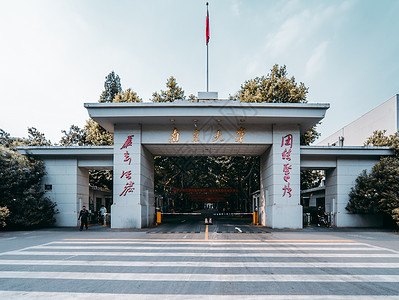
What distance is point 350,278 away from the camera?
6812 millimetres

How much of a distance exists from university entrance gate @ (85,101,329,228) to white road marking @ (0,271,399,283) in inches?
431


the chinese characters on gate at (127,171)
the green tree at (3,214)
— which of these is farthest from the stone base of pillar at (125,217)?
→ the green tree at (3,214)

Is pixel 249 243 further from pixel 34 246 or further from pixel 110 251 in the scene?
pixel 34 246

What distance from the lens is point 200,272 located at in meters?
7.26

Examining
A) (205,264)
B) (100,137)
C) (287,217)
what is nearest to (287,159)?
(287,217)

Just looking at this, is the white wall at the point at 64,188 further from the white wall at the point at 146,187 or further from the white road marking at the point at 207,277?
the white road marking at the point at 207,277

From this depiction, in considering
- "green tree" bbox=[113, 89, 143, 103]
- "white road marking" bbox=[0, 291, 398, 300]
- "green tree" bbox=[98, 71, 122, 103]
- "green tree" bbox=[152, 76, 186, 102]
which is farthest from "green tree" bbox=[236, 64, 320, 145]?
"green tree" bbox=[98, 71, 122, 103]

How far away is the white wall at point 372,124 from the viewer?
1206 inches

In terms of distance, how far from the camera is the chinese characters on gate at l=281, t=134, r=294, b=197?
60.7 feet

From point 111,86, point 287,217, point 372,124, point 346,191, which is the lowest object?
point 287,217

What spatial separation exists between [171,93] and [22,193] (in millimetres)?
16882

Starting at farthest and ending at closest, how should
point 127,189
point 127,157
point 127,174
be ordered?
point 127,157 < point 127,174 < point 127,189

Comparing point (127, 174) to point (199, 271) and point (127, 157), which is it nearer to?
point (127, 157)

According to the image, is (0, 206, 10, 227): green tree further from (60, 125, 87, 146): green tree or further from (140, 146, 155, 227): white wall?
(60, 125, 87, 146): green tree
